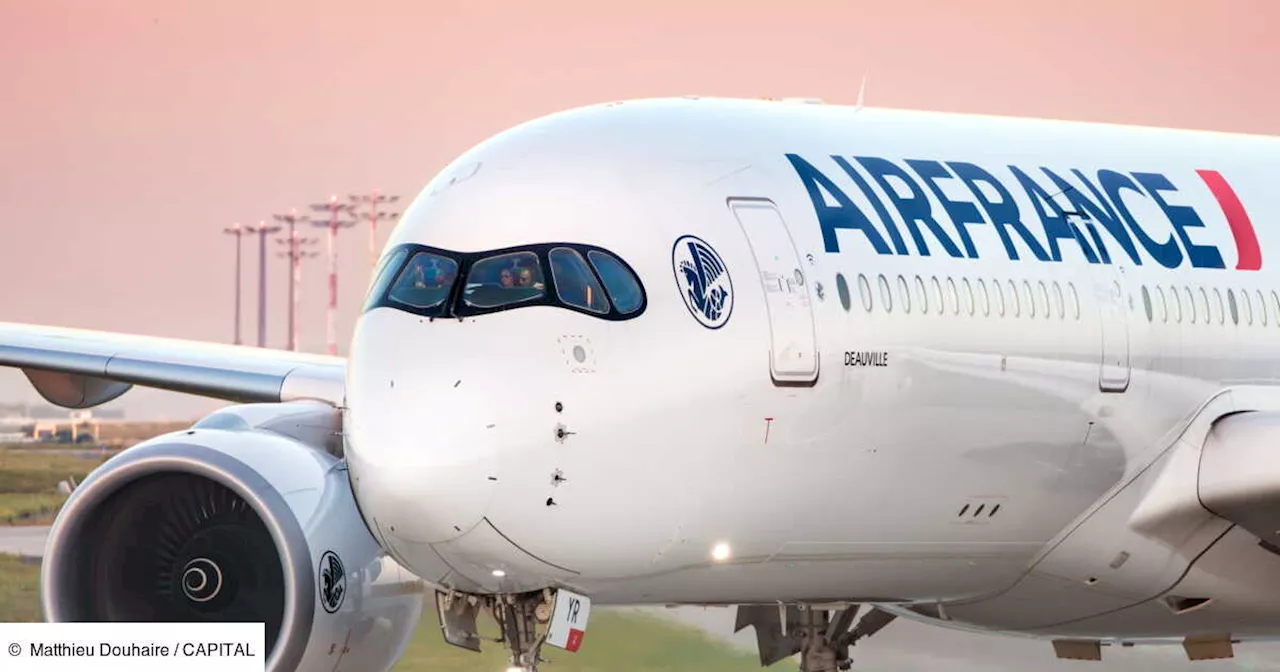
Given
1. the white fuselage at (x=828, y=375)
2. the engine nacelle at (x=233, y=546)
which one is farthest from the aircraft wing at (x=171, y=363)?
the white fuselage at (x=828, y=375)

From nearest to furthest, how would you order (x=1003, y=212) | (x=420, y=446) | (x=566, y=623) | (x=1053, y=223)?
(x=420, y=446), (x=566, y=623), (x=1003, y=212), (x=1053, y=223)

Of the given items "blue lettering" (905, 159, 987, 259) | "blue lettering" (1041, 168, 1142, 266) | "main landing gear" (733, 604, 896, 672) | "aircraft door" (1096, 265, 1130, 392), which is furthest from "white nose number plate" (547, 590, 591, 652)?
"blue lettering" (1041, 168, 1142, 266)

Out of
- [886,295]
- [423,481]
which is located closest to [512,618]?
[423,481]

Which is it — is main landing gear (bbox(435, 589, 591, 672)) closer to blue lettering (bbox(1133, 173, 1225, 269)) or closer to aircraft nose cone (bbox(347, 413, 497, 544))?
aircraft nose cone (bbox(347, 413, 497, 544))

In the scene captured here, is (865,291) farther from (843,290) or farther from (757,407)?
(757,407)

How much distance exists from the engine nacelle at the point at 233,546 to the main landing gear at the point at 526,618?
2.08m

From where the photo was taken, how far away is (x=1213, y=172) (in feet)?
55.1

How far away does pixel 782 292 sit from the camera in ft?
43.0

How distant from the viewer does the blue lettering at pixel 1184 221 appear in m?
16.0

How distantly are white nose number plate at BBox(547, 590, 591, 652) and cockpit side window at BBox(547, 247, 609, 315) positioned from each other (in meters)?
1.40

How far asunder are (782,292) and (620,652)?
840 cm

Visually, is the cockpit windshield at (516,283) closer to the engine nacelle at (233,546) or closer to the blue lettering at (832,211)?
the blue lettering at (832,211)

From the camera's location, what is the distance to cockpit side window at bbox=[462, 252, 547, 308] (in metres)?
12.2

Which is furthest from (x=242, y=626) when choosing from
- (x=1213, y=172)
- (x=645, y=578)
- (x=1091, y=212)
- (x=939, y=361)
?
(x=1213, y=172)
